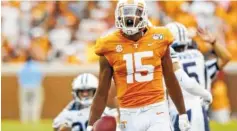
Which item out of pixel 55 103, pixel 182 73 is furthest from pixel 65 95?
pixel 182 73

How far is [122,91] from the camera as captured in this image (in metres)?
7.19

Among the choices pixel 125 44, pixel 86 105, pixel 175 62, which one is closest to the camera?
pixel 125 44

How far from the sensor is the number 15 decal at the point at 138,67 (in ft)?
23.3

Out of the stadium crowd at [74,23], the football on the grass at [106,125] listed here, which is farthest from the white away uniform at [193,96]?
the stadium crowd at [74,23]

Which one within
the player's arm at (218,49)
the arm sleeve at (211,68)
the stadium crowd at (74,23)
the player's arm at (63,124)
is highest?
the stadium crowd at (74,23)

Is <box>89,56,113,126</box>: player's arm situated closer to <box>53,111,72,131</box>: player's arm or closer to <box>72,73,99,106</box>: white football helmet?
<box>53,111,72,131</box>: player's arm

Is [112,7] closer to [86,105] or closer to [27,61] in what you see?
[27,61]

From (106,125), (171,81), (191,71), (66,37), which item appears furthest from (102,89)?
(66,37)

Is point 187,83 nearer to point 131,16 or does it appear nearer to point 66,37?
point 131,16

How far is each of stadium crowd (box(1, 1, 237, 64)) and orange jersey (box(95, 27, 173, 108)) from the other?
34.1ft

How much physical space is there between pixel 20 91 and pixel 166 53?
11478 mm

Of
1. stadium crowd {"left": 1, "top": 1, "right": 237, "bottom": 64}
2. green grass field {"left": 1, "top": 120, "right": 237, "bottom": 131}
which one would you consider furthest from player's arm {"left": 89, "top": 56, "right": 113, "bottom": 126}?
stadium crowd {"left": 1, "top": 1, "right": 237, "bottom": 64}

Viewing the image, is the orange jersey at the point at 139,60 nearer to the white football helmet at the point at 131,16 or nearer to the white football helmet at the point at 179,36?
the white football helmet at the point at 131,16

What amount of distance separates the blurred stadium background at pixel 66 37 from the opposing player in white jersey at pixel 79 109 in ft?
26.1
